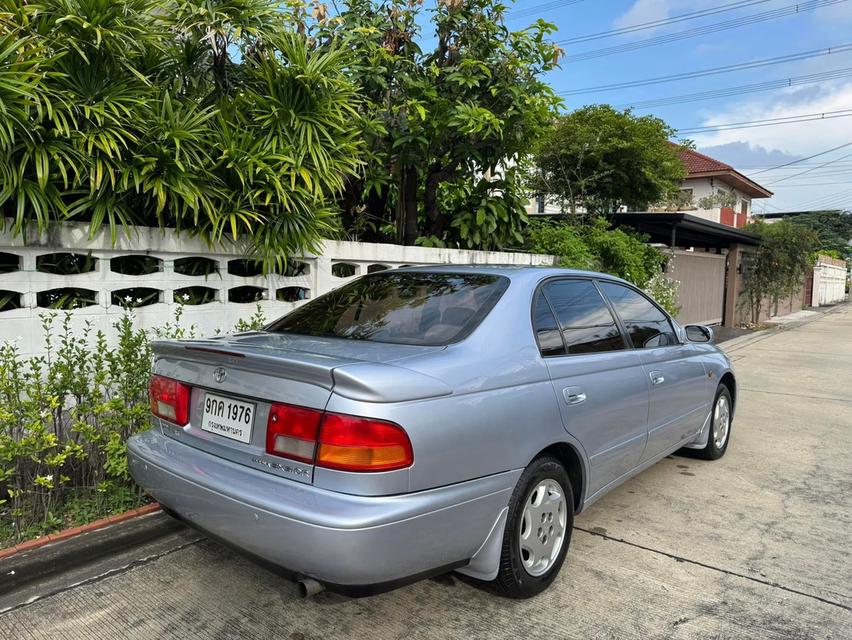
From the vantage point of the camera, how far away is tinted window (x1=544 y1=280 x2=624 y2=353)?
10.5 feet

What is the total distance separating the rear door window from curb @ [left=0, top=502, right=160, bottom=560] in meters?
2.52

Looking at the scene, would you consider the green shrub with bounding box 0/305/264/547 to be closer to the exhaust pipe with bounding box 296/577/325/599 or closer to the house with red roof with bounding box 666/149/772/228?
the exhaust pipe with bounding box 296/577/325/599

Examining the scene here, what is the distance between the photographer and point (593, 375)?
315cm

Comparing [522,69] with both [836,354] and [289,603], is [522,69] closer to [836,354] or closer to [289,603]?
[289,603]

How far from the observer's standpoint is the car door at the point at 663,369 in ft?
12.3

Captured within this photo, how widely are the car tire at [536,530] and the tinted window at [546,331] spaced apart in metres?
0.51

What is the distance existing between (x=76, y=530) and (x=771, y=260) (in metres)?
17.9

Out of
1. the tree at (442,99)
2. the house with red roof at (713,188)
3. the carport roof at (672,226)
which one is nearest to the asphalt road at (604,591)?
the tree at (442,99)

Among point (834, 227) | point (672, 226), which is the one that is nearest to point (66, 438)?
point (672, 226)

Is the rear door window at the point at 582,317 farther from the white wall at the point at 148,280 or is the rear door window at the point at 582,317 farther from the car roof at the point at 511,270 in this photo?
the white wall at the point at 148,280

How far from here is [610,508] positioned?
394cm

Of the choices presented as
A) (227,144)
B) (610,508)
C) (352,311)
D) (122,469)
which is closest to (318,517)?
(352,311)

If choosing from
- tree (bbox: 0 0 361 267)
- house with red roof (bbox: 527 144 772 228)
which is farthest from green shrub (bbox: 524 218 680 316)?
house with red roof (bbox: 527 144 772 228)

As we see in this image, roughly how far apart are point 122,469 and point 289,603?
4.26 ft
